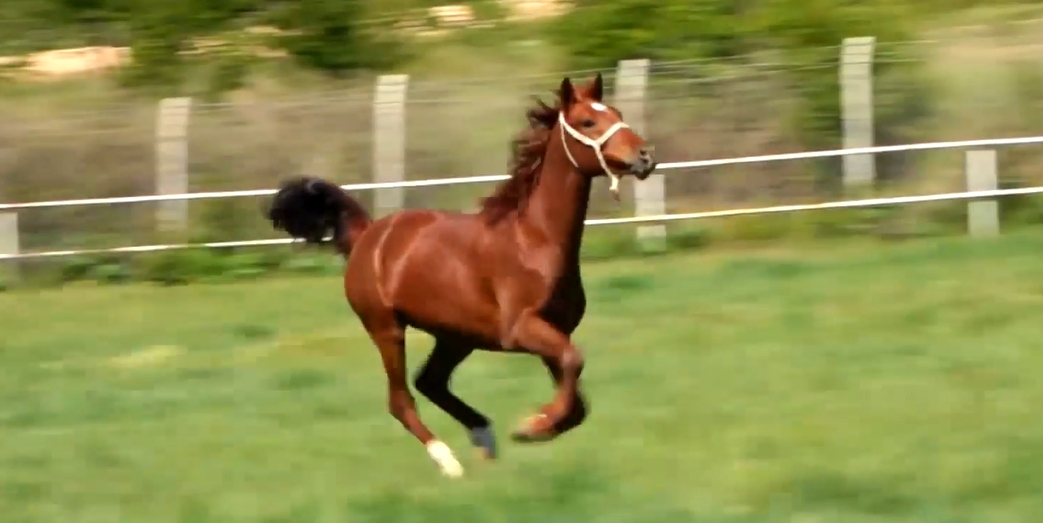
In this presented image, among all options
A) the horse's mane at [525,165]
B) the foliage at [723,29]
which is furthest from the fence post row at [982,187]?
the horse's mane at [525,165]

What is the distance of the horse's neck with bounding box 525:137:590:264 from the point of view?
726 centimetres

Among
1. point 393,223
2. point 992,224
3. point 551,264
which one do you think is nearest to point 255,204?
point 992,224

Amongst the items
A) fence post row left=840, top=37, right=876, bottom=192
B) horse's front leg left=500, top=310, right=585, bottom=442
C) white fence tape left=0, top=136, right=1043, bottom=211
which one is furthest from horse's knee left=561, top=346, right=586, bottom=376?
fence post row left=840, top=37, right=876, bottom=192

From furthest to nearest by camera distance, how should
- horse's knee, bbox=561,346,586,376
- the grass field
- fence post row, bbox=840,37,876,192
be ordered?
fence post row, bbox=840,37,876,192
horse's knee, bbox=561,346,586,376
the grass field

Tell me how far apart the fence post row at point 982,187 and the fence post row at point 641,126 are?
2890 mm

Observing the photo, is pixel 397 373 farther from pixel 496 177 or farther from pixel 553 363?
pixel 496 177

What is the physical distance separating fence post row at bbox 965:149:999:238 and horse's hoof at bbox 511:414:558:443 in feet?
32.7

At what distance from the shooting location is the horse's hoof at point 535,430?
688 cm

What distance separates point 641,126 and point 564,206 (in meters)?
9.80

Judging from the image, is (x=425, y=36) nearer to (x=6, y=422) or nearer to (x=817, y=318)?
(x=817, y=318)

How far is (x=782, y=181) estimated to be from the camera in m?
16.9

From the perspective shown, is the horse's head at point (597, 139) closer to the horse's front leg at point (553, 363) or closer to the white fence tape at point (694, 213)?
the horse's front leg at point (553, 363)

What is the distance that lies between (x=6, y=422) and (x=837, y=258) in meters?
7.85

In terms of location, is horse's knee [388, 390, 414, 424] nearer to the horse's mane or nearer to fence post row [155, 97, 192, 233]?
the horse's mane
